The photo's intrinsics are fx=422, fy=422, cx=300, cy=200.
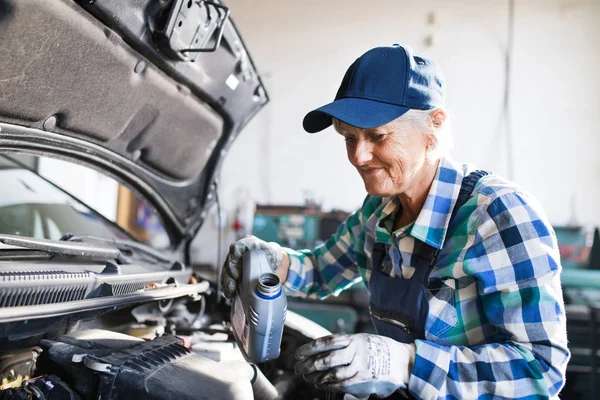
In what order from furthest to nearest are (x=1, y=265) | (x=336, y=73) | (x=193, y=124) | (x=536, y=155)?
1. (x=336, y=73)
2. (x=536, y=155)
3. (x=193, y=124)
4. (x=1, y=265)

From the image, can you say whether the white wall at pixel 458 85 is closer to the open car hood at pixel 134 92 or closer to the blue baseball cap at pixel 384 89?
the open car hood at pixel 134 92

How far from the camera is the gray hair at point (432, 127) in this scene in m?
1.08

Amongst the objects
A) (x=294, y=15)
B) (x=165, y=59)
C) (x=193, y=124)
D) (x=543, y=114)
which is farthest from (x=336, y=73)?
(x=165, y=59)

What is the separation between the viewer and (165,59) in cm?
129

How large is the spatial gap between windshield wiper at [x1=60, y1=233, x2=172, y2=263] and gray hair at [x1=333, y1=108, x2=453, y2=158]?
3.02 ft

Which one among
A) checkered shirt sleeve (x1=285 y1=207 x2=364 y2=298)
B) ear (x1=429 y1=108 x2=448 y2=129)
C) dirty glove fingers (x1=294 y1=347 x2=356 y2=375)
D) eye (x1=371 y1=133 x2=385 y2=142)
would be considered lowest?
dirty glove fingers (x1=294 y1=347 x2=356 y2=375)

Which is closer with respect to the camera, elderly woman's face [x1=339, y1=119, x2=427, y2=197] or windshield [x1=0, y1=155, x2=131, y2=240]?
elderly woman's face [x1=339, y1=119, x2=427, y2=197]

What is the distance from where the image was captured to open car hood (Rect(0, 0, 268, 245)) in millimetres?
995

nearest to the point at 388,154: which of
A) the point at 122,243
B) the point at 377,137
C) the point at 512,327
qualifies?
the point at 377,137

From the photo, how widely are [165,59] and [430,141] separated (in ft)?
2.70

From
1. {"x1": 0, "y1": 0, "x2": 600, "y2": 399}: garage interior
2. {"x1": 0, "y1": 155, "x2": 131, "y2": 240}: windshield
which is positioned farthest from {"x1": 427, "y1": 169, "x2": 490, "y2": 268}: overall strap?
{"x1": 0, "y1": 0, "x2": 600, "y2": 399}: garage interior

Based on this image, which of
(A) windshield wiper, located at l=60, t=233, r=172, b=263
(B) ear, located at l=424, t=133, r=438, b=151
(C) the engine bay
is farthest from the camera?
(A) windshield wiper, located at l=60, t=233, r=172, b=263

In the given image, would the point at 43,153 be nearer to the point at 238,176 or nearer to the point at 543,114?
the point at 238,176

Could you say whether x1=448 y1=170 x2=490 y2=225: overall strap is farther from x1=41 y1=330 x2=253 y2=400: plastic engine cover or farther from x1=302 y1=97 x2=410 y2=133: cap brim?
x1=41 y1=330 x2=253 y2=400: plastic engine cover
